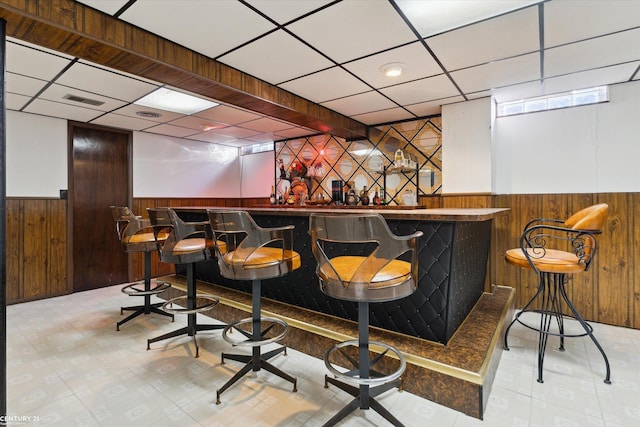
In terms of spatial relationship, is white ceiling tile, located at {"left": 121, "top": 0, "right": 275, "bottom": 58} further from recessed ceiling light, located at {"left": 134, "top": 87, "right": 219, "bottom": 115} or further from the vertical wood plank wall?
the vertical wood plank wall

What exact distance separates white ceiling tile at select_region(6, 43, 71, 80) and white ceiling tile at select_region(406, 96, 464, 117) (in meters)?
3.44

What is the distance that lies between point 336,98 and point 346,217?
246 cm

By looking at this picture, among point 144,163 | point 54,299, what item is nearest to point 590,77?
point 144,163

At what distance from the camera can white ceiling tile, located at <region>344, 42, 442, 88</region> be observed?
A: 244 centimetres

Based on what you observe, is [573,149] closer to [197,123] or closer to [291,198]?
[291,198]

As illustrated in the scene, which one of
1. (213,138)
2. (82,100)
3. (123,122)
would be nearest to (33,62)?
(82,100)

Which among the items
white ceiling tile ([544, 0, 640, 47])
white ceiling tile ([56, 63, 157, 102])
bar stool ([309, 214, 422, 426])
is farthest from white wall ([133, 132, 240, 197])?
white ceiling tile ([544, 0, 640, 47])

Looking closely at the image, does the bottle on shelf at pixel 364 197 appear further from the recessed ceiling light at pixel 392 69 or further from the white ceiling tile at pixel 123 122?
the white ceiling tile at pixel 123 122

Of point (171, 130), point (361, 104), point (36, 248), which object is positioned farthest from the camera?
point (171, 130)

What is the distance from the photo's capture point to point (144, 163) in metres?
4.93

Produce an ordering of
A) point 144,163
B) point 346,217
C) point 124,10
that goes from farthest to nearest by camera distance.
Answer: point 144,163
point 124,10
point 346,217

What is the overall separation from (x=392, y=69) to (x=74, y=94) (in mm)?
3230

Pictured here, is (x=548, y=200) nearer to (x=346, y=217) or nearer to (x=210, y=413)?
(x=346, y=217)

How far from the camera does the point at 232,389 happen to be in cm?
200
